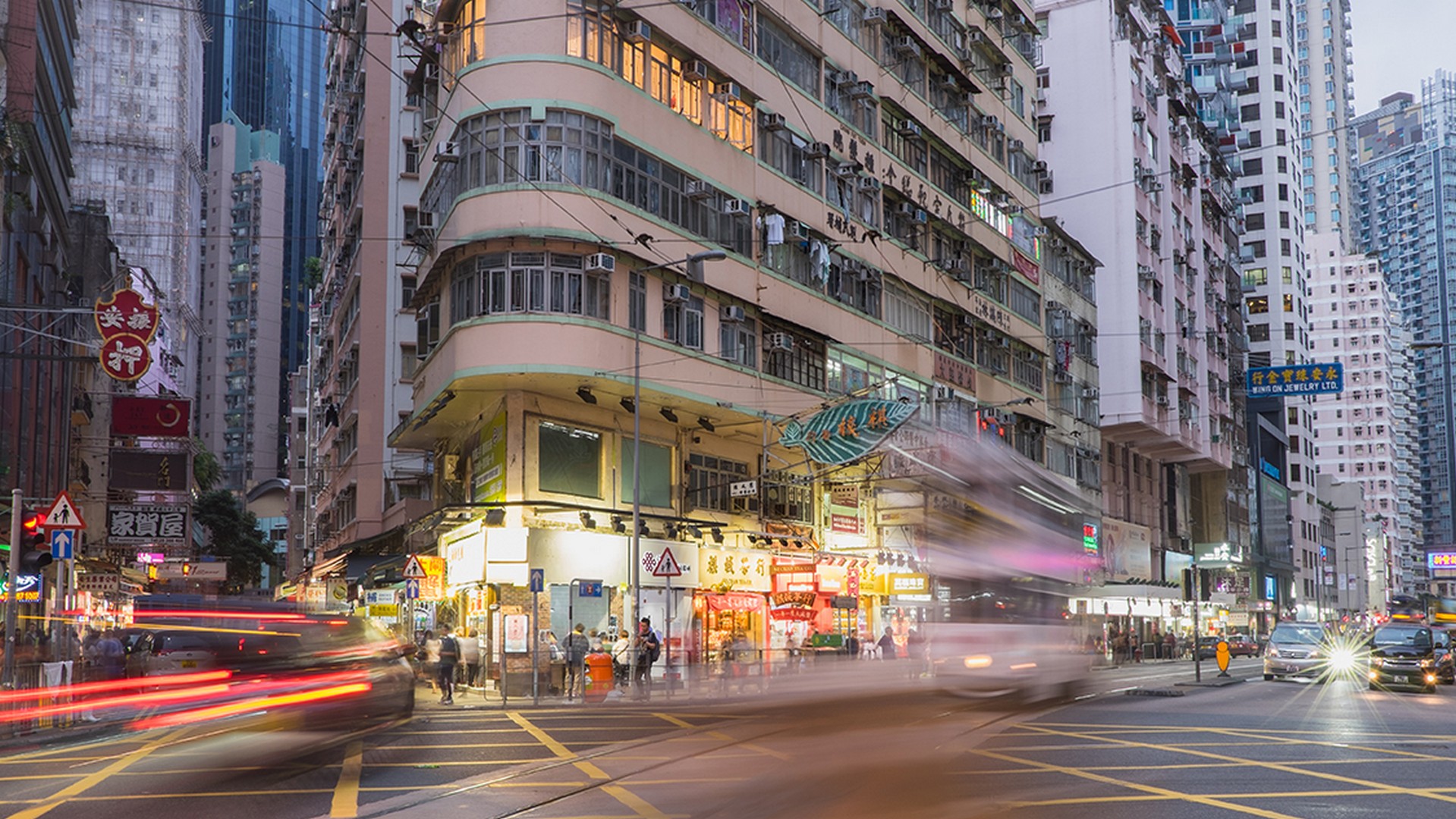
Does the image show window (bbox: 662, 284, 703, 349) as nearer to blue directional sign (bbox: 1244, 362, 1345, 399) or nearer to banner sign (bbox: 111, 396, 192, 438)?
blue directional sign (bbox: 1244, 362, 1345, 399)

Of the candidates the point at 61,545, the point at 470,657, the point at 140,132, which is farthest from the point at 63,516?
the point at 140,132

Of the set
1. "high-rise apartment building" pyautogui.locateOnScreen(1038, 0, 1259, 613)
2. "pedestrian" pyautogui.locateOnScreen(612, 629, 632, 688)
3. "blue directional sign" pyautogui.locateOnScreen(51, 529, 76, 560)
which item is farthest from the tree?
"blue directional sign" pyautogui.locateOnScreen(51, 529, 76, 560)

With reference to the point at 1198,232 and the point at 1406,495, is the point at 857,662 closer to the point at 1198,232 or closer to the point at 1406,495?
the point at 1198,232

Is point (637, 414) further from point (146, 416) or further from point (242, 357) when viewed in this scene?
point (242, 357)

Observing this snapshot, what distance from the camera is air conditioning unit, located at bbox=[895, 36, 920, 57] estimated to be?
136 ft

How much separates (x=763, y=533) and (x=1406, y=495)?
165 m

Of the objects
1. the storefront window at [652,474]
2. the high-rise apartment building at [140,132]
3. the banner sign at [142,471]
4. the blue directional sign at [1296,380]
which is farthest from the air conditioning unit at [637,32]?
the high-rise apartment building at [140,132]

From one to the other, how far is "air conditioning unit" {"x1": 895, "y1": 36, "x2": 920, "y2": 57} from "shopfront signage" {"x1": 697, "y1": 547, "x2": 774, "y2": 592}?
16298 millimetres

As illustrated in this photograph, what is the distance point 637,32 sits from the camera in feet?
100

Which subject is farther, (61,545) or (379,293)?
(379,293)

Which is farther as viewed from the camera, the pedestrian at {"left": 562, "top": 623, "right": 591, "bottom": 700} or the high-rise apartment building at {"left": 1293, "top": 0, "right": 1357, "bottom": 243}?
the high-rise apartment building at {"left": 1293, "top": 0, "right": 1357, "bottom": 243}

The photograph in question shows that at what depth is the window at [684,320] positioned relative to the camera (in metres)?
30.9

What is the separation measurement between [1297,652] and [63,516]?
27.1 meters

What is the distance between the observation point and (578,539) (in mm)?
30672
